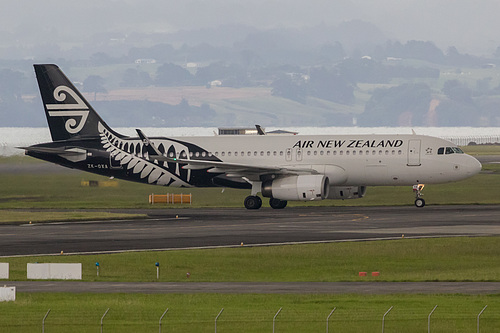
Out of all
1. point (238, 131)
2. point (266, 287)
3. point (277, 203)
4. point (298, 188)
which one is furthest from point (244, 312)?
point (238, 131)

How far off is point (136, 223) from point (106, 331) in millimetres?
32448

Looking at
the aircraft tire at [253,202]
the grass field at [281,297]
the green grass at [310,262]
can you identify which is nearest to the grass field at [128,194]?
the aircraft tire at [253,202]

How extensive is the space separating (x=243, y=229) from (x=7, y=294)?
80.2 feet

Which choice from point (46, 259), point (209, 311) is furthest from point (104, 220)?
point (209, 311)

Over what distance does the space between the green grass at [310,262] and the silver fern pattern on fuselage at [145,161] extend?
2681 centimetres

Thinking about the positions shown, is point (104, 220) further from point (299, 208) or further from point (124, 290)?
point (124, 290)

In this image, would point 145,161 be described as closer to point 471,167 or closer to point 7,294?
point 471,167

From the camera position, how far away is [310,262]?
4134cm

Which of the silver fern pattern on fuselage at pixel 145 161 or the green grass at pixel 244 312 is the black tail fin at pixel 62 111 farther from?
the green grass at pixel 244 312

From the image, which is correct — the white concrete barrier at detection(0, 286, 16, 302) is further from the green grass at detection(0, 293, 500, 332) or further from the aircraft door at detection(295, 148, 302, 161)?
the aircraft door at detection(295, 148, 302, 161)

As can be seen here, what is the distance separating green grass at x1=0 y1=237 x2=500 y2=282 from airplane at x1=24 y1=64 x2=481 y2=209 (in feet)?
65.0

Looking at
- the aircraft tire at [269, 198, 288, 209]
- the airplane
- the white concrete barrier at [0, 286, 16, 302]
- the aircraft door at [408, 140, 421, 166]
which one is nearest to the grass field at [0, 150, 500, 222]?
the airplane

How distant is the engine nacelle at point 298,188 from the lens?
64.9 m

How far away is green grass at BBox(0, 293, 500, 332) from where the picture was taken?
27.2 metres
